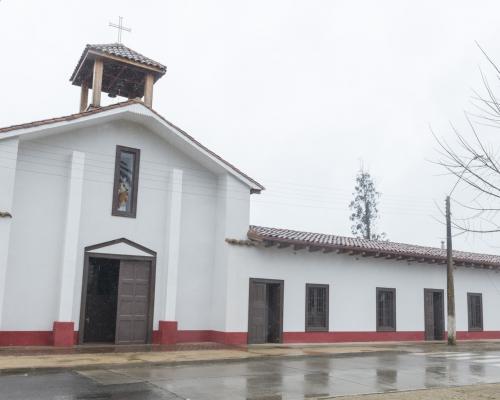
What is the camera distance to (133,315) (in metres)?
16.8

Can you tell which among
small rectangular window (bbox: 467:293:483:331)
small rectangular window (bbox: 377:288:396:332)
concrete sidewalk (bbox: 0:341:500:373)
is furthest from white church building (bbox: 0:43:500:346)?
small rectangular window (bbox: 467:293:483:331)

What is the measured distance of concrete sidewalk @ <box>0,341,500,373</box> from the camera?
12.3 meters

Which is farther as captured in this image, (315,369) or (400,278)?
(400,278)

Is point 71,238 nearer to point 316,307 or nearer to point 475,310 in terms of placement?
point 316,307

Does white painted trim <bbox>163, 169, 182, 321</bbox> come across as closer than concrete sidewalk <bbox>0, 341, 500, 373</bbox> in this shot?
No

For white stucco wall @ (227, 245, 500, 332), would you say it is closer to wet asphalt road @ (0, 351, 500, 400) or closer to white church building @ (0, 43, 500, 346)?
white church building @ (0, 43, 500, 346)

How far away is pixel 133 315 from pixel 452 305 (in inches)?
475

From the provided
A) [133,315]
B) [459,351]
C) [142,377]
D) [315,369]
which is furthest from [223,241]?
[459,351]

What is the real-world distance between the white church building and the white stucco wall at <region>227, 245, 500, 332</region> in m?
0.05

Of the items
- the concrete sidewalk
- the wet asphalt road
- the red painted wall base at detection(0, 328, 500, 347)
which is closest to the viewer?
the wet asphalt road

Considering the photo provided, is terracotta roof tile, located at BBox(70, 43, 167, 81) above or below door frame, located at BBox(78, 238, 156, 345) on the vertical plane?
above

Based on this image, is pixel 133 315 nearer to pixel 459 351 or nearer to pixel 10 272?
pixel 10 272

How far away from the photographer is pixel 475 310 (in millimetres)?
24734

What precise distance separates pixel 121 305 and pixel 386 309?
34.6ft
